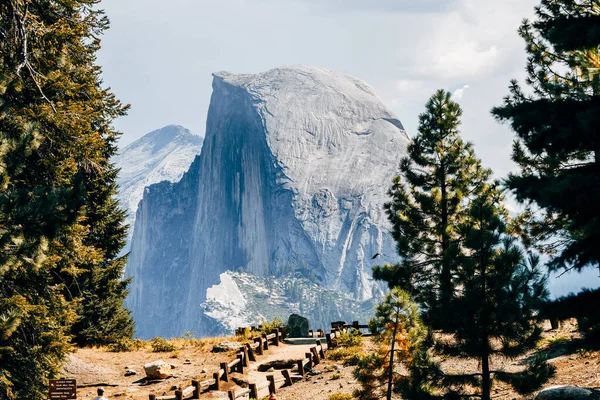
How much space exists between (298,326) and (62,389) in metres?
25.2

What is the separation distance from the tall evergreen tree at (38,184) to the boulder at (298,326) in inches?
852

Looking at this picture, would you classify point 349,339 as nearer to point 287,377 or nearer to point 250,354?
point 250,354

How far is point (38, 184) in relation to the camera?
587 inches

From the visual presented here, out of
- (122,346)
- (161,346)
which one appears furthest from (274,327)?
(122,346)

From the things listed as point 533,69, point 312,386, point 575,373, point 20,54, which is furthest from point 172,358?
point 533,69

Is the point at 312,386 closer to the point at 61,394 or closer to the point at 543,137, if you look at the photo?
the point at 61,394

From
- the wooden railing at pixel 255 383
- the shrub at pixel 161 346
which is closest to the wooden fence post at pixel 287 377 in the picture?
the wooden railing at pixel 255 383

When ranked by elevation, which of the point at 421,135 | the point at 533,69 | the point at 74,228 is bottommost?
the point at 74,228

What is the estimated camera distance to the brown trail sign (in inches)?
529

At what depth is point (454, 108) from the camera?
22109mm

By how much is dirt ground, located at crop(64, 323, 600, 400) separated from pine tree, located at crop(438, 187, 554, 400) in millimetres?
2707

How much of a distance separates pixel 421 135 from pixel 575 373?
1119 centimetres

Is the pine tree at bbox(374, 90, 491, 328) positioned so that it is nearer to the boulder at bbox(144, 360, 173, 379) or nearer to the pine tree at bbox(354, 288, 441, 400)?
the pine tree at bbox(354, 288, 441, 400)

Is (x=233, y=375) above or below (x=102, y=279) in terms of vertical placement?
below
